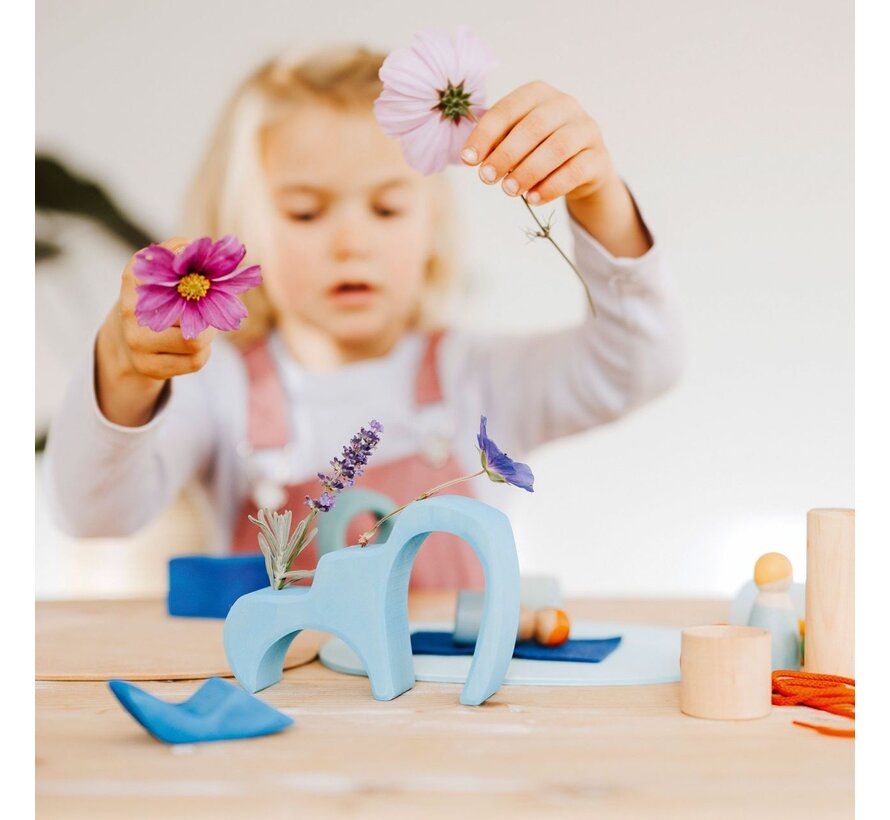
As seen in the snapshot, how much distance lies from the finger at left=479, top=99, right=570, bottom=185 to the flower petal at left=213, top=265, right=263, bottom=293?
0.65 ft

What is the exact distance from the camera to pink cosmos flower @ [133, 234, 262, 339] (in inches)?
23.6

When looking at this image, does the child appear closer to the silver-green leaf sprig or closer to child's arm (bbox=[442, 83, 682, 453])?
child's arm (bbox=[442, 83, 682, 453])

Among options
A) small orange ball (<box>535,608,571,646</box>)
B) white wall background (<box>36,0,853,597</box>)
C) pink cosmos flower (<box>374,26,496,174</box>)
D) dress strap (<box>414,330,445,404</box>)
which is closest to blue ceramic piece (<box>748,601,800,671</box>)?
small orange ball (<box>535,608,571,646</box>)

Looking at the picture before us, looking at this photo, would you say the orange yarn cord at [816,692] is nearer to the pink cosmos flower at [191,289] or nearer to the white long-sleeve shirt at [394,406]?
the pink cosmos flower at [191,289]

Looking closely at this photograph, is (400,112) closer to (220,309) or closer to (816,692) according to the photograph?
(220,309)

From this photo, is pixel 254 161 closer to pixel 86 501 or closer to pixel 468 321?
pixel 468 321

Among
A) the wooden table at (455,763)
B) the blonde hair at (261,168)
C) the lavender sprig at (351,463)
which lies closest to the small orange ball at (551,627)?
the wooden table at (455,763)

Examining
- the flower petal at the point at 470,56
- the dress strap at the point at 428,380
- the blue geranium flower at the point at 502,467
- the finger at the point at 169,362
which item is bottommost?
the blue geranium flower at the point at 502,467

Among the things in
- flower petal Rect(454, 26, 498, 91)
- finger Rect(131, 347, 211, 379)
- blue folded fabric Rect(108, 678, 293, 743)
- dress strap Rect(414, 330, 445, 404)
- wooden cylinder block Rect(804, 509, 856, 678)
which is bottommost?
blue folded fabric Rect(108, 678, 293, 743)

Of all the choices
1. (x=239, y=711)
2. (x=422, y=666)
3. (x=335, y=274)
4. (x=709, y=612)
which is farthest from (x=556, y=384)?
(x=239, y=711)

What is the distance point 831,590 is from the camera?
65cm

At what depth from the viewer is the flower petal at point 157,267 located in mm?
600

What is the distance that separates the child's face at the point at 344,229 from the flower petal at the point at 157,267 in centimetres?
102
